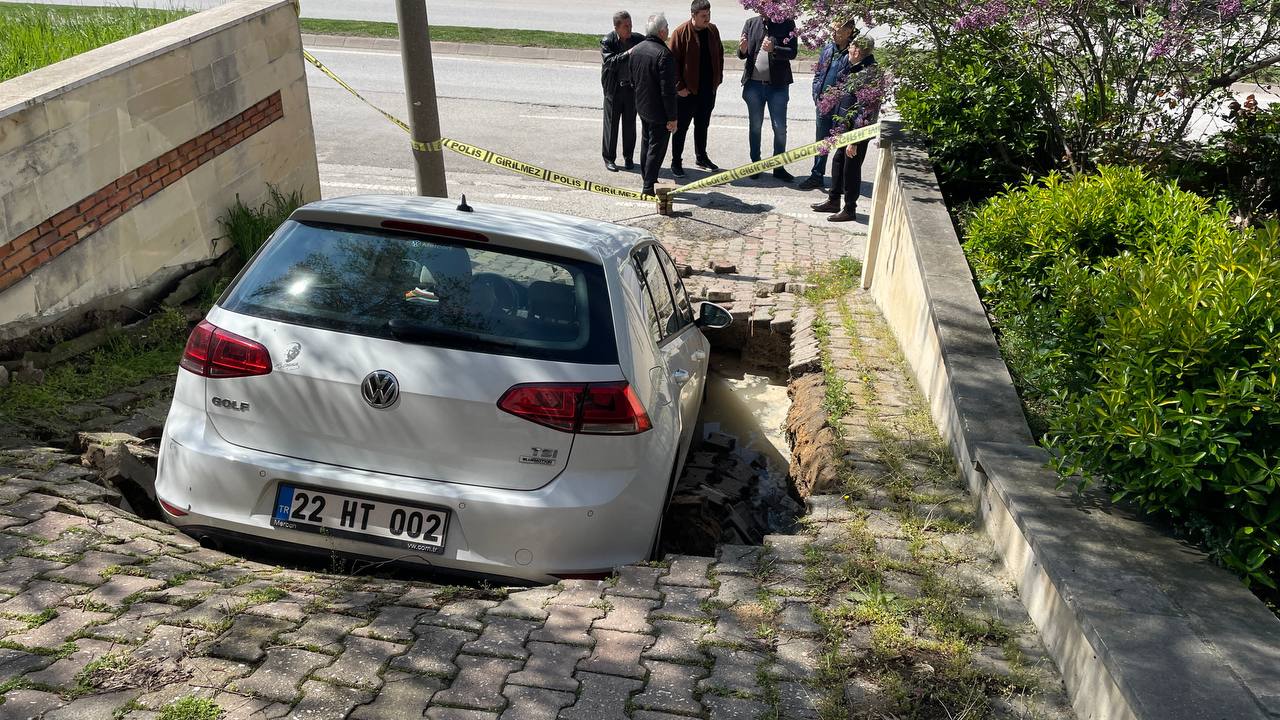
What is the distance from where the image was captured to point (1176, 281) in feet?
12.7

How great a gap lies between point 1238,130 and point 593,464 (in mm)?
5968

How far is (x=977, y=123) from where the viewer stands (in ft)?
25.6

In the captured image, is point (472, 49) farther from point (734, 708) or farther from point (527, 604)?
point (734, 708)

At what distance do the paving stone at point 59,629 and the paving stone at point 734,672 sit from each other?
6.39ft

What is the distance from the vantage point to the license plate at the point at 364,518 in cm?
393

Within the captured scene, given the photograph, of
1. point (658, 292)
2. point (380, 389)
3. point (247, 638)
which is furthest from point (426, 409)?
point (658, 292)

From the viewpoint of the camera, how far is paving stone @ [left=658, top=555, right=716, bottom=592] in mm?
4035

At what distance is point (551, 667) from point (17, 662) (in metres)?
1.57

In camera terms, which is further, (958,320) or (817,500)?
(958,320)

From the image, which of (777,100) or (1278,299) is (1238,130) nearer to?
(1278,299)

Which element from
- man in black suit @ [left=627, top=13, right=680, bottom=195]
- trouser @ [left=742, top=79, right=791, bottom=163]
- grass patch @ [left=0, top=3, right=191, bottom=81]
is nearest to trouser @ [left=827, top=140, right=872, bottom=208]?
trouser @ [left=742, top=79, right=791, bottom=163]

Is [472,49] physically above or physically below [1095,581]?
above

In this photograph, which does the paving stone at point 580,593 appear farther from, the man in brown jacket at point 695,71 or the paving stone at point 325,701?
the man in brown jacket at point 695,71

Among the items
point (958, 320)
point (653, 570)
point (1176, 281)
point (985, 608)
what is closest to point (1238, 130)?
point (958, 320)
